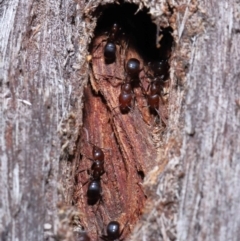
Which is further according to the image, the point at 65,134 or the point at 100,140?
the point at 100,140

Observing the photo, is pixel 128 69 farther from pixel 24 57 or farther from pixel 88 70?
pixel 24 57

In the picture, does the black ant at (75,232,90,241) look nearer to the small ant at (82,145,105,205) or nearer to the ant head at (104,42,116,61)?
the small ant at (82,145,105,205)

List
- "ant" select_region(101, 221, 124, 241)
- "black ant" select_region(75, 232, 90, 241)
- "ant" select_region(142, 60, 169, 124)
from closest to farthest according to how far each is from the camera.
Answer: "black ant" select_region(75, 232, 90, 241), "ant" select_region(101, 221, 124, 241), "ant" select_region(142, 60, 169, 124)

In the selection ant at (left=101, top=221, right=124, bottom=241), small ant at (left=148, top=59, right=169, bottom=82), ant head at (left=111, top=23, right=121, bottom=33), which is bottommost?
ant at (left=101, top=221, right=124, bottom=241)

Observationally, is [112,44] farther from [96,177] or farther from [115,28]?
[96,177]

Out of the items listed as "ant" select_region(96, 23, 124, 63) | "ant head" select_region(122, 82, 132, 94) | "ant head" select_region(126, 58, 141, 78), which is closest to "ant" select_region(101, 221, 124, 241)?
"ant head" select_region(122, 82, 132, 94)

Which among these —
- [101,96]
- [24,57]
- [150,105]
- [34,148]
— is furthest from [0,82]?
[150,105]
